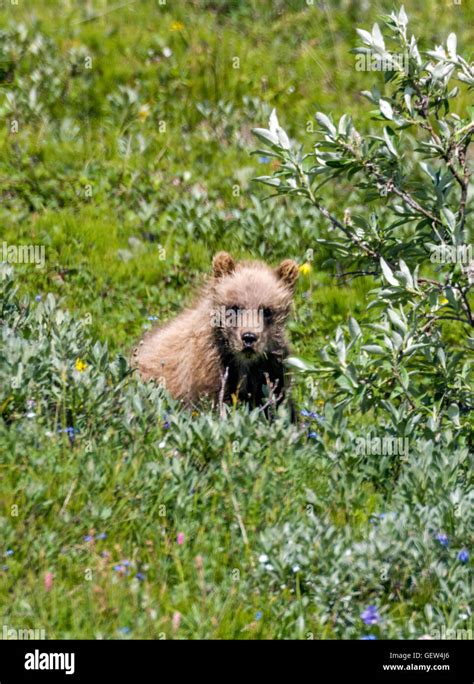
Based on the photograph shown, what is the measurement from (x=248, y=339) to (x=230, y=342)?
20cm

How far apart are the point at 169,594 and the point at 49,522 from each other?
2.31 ft

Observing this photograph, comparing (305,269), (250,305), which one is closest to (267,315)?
(250,305)

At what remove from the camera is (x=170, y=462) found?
6.05m

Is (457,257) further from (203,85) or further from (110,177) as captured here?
(203,85)

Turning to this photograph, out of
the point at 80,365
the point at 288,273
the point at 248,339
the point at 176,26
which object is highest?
the point at 176,26

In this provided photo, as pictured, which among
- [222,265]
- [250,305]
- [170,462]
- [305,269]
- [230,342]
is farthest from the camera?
[305,269]

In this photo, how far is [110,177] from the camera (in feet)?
36.8

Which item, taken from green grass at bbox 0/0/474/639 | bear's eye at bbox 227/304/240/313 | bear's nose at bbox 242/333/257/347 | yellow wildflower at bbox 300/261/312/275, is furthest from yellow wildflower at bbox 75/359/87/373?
yellow wildflower at bbox 300/261/312/275

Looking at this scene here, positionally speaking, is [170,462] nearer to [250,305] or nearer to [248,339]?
[248,339]

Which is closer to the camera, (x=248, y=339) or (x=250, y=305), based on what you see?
(x=248, y=339)

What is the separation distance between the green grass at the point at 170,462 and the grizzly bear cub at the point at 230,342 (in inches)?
17.2

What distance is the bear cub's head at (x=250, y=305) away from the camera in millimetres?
7957

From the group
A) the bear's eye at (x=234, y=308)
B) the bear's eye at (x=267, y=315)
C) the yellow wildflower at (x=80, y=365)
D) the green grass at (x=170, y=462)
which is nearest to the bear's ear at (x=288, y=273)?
the bear's eye at (x=267, y=315)

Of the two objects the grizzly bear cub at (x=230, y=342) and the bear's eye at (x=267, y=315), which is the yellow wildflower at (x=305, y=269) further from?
the bear's eye at (x=267, y=315)
